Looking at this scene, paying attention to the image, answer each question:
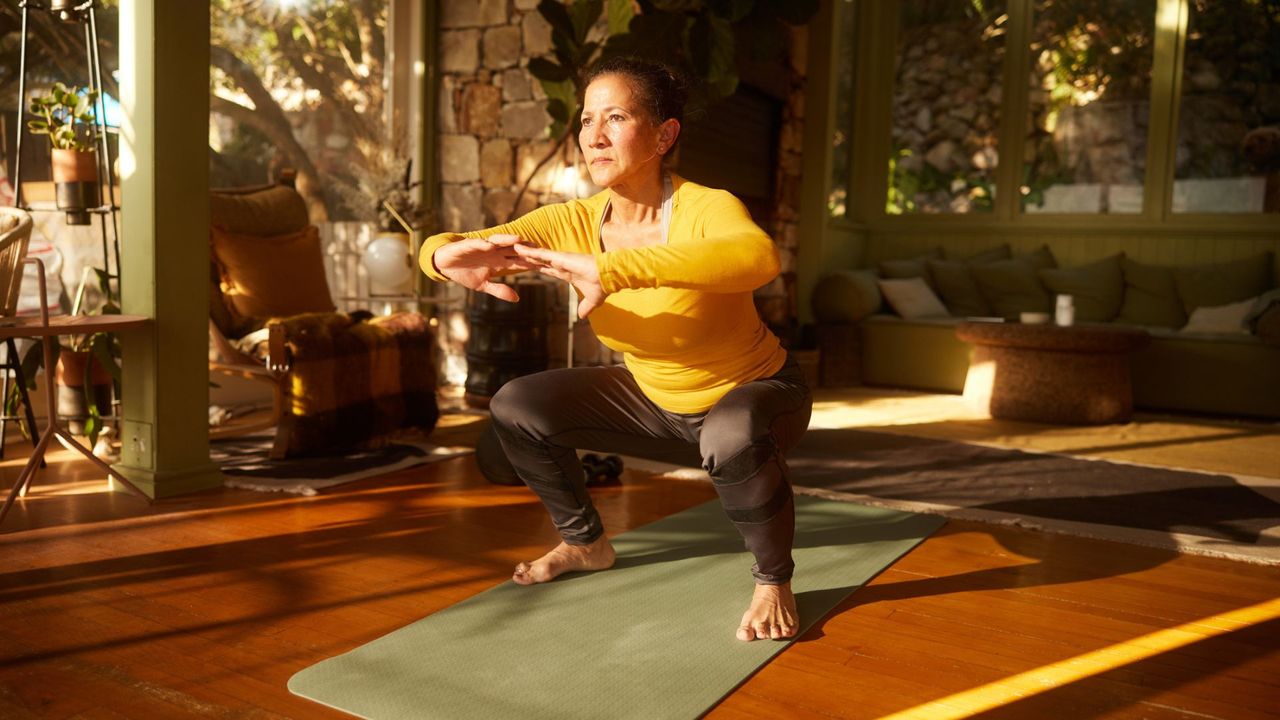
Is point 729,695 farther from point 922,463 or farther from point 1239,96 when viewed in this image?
point 1239,96

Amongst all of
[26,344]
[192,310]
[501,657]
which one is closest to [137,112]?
[192,310]

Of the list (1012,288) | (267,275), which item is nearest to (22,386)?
(267,275)

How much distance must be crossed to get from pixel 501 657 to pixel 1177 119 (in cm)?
603

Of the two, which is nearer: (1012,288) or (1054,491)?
(1054,491)

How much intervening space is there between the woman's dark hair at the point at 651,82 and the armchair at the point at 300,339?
1.84 meters

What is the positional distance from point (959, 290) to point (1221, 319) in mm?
1475

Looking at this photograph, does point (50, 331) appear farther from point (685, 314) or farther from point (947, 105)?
point (947, 105)

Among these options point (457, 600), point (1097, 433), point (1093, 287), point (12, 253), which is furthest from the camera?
point (1093, 287)

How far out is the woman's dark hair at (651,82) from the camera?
6.38ft

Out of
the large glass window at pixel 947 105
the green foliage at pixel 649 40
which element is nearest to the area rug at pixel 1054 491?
the green foliage at pixel 649 40

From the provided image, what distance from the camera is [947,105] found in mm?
6793

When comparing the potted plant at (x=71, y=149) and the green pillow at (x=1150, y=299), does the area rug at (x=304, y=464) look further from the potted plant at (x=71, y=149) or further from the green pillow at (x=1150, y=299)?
the green pillow at (x=1150, y=299)

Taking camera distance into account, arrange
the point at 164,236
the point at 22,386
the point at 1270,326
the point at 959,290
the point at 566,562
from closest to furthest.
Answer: the point at 566,562, the point at 164,236, the point at 22,386, the point at 1270,326, the point at 959,290

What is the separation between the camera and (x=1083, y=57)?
252 inches
